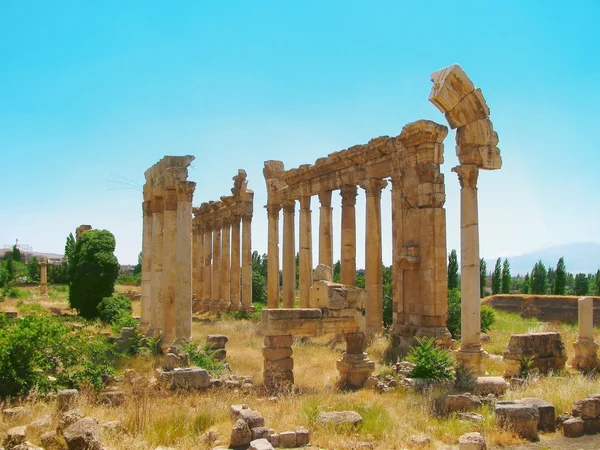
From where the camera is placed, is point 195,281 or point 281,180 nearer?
point 281,180

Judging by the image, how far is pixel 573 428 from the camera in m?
10.3

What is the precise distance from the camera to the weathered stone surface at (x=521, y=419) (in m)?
9.91

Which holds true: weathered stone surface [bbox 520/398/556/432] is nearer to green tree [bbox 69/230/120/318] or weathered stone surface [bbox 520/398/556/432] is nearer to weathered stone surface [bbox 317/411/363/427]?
weathered stone surface [bbox 317/411/363/427]

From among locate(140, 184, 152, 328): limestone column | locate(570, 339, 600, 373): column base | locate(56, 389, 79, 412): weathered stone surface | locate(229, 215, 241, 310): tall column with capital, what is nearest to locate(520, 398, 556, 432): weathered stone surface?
locate(570, 339, 600, 373): column base

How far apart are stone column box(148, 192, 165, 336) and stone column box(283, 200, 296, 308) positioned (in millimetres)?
10145

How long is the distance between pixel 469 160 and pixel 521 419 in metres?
7.57

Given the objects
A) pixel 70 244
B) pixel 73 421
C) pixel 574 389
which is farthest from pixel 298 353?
pixel 70 244

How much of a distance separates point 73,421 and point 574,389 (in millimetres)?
9627

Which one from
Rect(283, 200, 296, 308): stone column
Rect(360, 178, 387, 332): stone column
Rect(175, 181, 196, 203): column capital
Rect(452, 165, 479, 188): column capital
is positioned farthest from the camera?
Rect(283, 200, 296, 308): stone column

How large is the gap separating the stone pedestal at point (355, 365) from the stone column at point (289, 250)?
14909mm

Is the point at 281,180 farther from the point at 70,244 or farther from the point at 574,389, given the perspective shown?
the point at 70,244

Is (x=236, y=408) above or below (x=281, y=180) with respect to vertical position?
below

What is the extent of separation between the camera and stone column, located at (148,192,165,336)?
20547 mm

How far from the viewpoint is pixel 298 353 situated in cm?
2009
